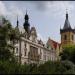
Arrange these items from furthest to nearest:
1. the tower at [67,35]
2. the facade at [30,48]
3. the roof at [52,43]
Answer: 1. the tower at [67,35]
2. the roof at [52,43]
3. the facade at [30,48]

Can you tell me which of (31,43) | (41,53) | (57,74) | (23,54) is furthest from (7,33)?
(41,53)

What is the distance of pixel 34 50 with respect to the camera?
3324 inches

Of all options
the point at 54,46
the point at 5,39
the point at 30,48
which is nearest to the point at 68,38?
the point at 54,46

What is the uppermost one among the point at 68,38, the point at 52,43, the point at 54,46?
the point at 68,38

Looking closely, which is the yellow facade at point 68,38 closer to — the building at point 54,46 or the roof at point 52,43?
the building at point 54,46

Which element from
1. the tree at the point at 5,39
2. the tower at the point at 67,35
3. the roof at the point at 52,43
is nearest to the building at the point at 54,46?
the roof at the point at 52,43

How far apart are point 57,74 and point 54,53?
8377 cm

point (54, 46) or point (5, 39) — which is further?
point (54, 46)

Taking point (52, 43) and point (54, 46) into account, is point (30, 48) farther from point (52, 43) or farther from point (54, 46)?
point (54, 46)

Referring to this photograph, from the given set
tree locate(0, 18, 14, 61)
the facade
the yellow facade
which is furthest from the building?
tree locate(0, 18, 14, 61)

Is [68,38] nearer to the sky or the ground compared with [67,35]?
nearer to the ground

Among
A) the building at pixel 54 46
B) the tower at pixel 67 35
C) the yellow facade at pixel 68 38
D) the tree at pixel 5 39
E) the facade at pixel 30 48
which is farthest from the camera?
the tower at pixel 67 35

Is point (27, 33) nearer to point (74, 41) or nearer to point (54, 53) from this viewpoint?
point (54, 53)

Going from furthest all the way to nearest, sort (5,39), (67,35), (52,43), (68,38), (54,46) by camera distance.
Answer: (67,35), (68,38), (54,46), (52,43), (5,39)
